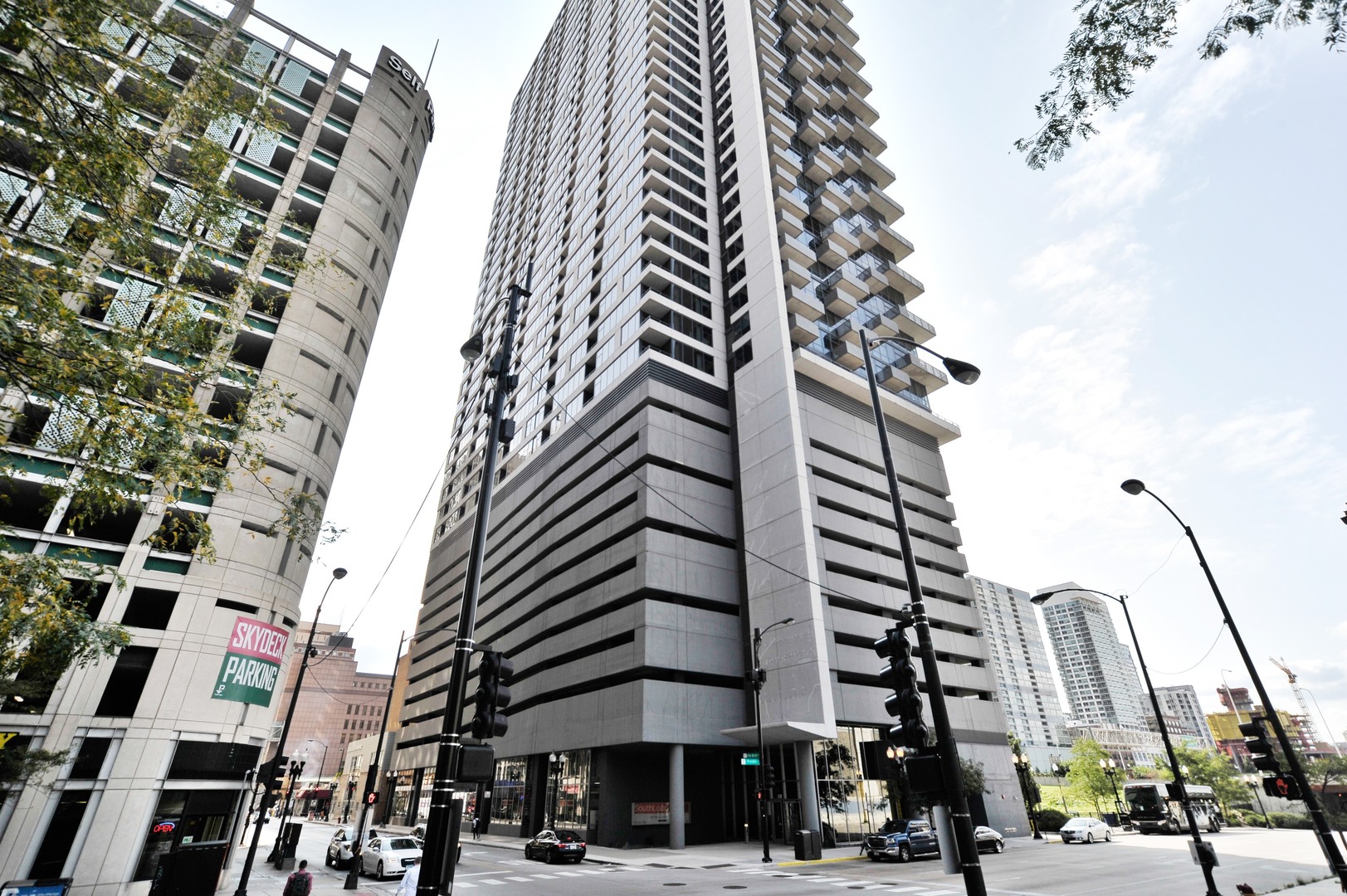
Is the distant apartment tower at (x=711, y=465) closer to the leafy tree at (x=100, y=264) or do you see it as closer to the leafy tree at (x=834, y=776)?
the leafy tree at (x=834, y=776)

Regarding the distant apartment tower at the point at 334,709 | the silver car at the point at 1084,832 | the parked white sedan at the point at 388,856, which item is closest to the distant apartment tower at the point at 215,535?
the parked white sedan at the point at 388,856

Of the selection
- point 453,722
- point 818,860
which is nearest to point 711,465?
point 818,860

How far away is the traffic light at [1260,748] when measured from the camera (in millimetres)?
16219

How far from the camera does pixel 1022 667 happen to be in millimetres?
184875

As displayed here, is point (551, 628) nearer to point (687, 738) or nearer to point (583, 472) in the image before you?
point (583, 472)

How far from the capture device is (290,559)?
97.1 ft

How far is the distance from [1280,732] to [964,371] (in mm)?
14008

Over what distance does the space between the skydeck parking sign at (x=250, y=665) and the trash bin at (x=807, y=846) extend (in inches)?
957

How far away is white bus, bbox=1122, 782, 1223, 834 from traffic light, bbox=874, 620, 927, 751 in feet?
160

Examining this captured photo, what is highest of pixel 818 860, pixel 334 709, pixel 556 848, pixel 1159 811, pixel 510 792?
pixel 334 709

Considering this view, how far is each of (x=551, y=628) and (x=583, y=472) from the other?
42.1ft

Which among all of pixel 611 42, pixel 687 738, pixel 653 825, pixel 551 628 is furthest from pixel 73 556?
pixel 611 42

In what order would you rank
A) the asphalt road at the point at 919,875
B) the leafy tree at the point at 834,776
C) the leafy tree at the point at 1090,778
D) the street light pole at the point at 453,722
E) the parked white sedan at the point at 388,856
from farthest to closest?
the leafy tree at the point at 1090,778 < the leafy tree at the point at 834,776 < the parked white sedan at the point at 388,856 < the asphalt road at the point at 919,875 < the street light pole at the point at 453,722

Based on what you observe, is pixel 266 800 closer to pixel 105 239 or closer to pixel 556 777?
pixel 105 239
